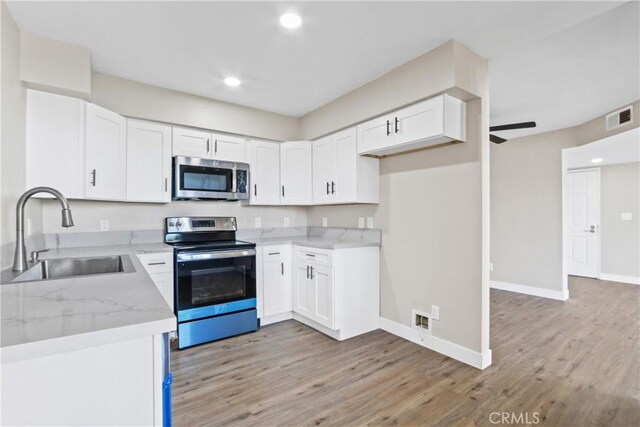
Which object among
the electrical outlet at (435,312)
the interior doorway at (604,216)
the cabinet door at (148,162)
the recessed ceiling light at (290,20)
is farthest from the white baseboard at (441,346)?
the interior doorway at (604,216)

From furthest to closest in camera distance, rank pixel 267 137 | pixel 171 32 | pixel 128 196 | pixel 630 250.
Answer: pixel 630 250
pixel 267 137
pixel 128 196
pixel 171 32

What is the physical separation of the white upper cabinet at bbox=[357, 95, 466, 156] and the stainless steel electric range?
5.52 ft

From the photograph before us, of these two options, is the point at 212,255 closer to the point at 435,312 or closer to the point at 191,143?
the point at 191,143

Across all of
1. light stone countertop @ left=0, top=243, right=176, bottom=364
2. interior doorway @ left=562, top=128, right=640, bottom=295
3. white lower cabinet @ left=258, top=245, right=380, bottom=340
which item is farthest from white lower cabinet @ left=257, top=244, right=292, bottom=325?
interior doorway @ left=562, top=128, right=640, bottom=295

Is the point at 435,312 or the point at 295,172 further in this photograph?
the point at 295,172

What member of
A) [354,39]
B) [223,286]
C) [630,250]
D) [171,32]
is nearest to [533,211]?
[630,250]

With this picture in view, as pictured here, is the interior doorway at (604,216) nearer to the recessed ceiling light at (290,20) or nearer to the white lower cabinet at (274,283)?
the white lower cabinet at (274,283)

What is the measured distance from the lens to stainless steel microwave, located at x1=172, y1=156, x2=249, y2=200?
3328 millimetres

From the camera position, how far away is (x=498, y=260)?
5.29 meters

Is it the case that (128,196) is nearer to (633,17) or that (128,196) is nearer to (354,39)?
(354,39)

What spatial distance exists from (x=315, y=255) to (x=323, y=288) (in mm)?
352

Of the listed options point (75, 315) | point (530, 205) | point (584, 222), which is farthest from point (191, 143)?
point (584, 222)

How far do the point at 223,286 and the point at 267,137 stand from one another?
6.34 ft

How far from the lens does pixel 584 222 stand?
6273 mm
